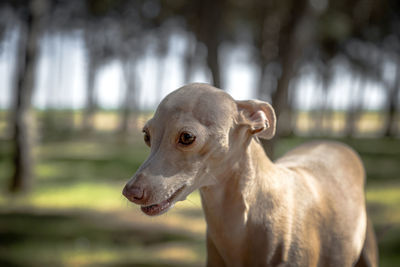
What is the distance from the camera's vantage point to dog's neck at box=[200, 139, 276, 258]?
1.78 metres

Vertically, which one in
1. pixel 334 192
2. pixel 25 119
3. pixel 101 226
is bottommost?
pixel 101 226

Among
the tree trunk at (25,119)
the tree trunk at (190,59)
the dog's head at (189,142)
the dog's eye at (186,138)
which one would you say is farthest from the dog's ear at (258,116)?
the tree trunk at (190,59)

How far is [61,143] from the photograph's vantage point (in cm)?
2505

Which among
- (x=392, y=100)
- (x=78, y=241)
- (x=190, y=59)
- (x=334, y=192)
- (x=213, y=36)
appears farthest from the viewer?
(x=392, y=100)

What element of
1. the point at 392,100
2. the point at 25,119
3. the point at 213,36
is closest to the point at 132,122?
the point at 25,119

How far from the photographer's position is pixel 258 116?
1.76 meters

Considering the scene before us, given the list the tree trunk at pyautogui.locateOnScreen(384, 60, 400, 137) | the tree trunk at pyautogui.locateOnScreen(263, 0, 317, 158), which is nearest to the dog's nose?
the tree trunk at pyautogui.locateOnScreen(263, 0, 317, 158)

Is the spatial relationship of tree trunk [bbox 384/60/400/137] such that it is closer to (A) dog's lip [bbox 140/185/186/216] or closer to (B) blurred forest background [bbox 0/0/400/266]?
(B) blurred forest background [bbox 0/0/400/266]

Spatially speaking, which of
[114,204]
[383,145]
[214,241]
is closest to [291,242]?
[214,241]

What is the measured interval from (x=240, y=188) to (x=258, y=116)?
12.4 inches

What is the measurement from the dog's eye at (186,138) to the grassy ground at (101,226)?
2.30 m

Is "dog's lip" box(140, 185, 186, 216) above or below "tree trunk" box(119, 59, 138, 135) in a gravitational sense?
above

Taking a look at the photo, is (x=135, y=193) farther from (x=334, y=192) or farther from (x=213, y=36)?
(x=213, y=36)

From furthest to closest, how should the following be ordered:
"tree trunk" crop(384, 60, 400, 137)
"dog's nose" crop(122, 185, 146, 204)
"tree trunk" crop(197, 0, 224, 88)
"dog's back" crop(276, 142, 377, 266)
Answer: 1. "tree trunk" crop(384, 60, 400, 137)
2. "tree trunk" crop(197, 0, 224, 88)
3. "dog's back" crop(276, 142, 377, 266)
4. "dog's nose" crop(122, 185, 146, 204)
